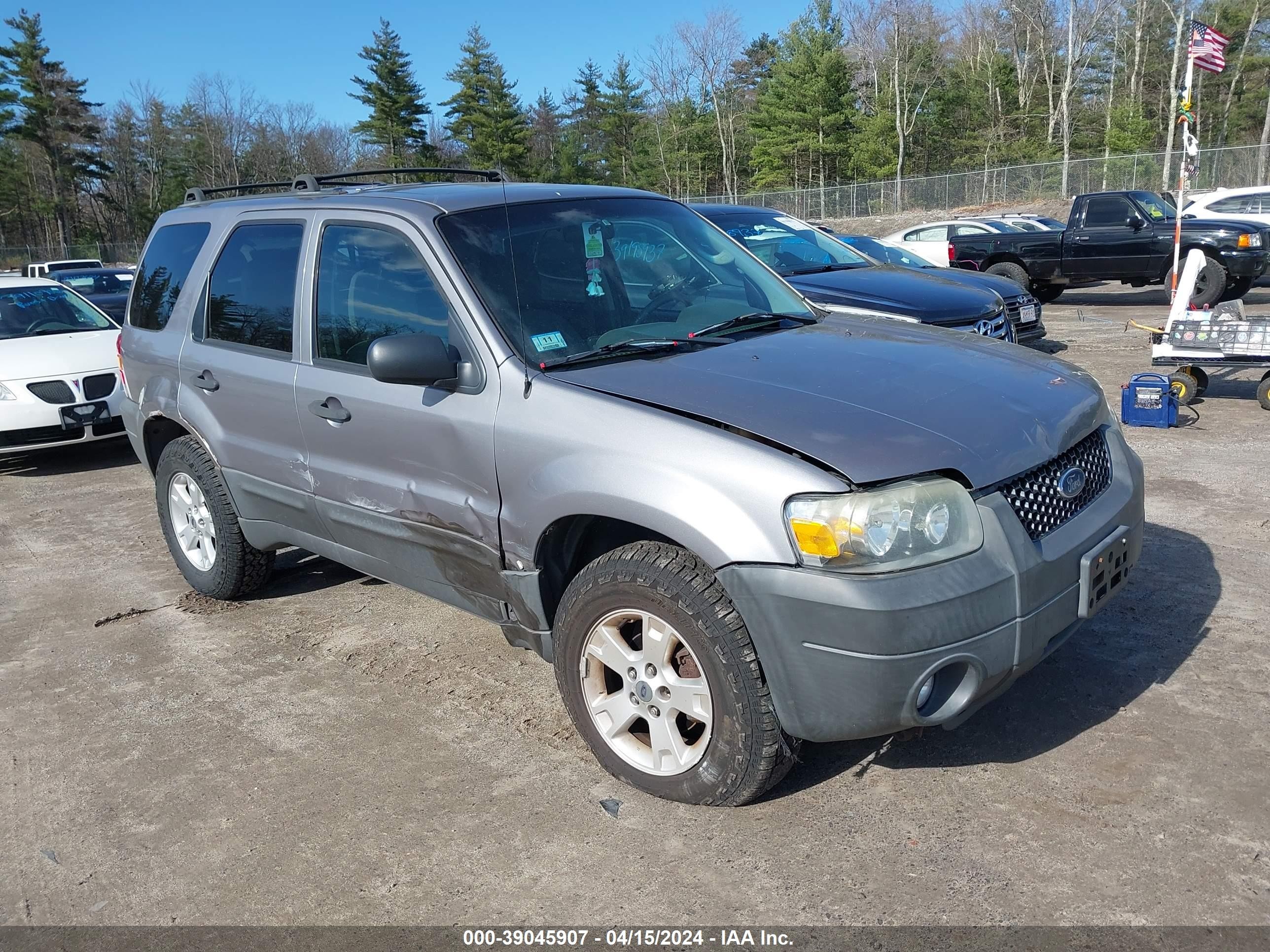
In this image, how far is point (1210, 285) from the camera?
14469 millimetres

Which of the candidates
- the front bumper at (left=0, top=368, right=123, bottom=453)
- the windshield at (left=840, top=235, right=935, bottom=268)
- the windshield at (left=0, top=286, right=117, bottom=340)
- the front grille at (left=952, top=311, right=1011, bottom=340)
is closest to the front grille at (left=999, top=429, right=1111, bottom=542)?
the front grille at (left=952, top=311, right=1011, bottom=340)

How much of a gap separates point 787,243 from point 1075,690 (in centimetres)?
644

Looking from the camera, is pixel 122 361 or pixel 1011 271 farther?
pixel 1011 271

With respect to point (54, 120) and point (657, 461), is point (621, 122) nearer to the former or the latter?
point (54, 120)

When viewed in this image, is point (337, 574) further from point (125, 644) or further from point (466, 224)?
point (466, 224)

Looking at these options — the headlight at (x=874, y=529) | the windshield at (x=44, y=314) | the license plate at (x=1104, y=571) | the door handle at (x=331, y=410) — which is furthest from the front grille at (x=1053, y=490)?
the windshield at (x=44, y=314)

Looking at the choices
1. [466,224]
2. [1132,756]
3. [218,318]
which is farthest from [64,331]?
[1132,756]

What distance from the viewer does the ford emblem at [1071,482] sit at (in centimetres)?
319

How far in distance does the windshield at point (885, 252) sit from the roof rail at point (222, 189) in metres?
7.19

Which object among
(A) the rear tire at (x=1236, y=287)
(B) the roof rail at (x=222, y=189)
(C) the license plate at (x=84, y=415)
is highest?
(B) the roof rail at (x=222, y=189)

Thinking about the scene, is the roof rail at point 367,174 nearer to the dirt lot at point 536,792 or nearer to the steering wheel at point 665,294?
the steering wheel at point 665,294

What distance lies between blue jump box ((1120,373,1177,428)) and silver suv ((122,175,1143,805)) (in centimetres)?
426

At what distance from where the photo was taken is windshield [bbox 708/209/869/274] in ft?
30.0

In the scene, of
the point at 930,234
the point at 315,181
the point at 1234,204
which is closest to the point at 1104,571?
the point at 315,181
